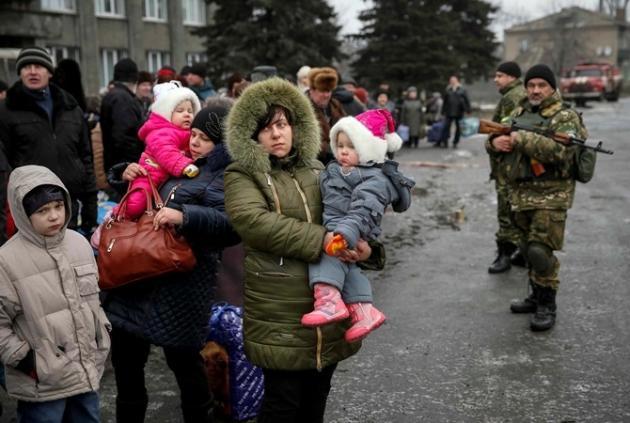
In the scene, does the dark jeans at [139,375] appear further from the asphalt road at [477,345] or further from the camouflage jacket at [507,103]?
the camouflage jacket at [507,103]

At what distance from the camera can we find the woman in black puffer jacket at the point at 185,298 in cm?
346

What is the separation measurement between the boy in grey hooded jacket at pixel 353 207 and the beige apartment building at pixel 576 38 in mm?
62313

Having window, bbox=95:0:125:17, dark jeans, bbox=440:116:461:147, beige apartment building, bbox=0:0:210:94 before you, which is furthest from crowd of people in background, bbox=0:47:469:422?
window, bbox=95:0:125:17

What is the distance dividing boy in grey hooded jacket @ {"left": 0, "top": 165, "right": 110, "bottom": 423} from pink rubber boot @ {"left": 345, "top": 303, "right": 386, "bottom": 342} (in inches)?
46.0

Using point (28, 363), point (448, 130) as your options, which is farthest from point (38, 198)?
point (448, 130)

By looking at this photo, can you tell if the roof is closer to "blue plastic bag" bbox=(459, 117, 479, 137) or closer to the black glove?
"blue plastic bag" bbox=(459, 117, 479, 137)

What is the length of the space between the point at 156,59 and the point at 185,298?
3062 centimetres

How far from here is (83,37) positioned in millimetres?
28328

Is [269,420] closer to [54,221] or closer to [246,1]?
[54,221]

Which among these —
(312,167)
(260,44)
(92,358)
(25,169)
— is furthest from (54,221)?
(260,44)

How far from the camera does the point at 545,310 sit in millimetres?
5695

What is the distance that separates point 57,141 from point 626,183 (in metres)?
10.9

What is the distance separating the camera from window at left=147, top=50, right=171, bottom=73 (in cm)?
3213

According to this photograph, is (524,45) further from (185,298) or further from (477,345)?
(185,298)
